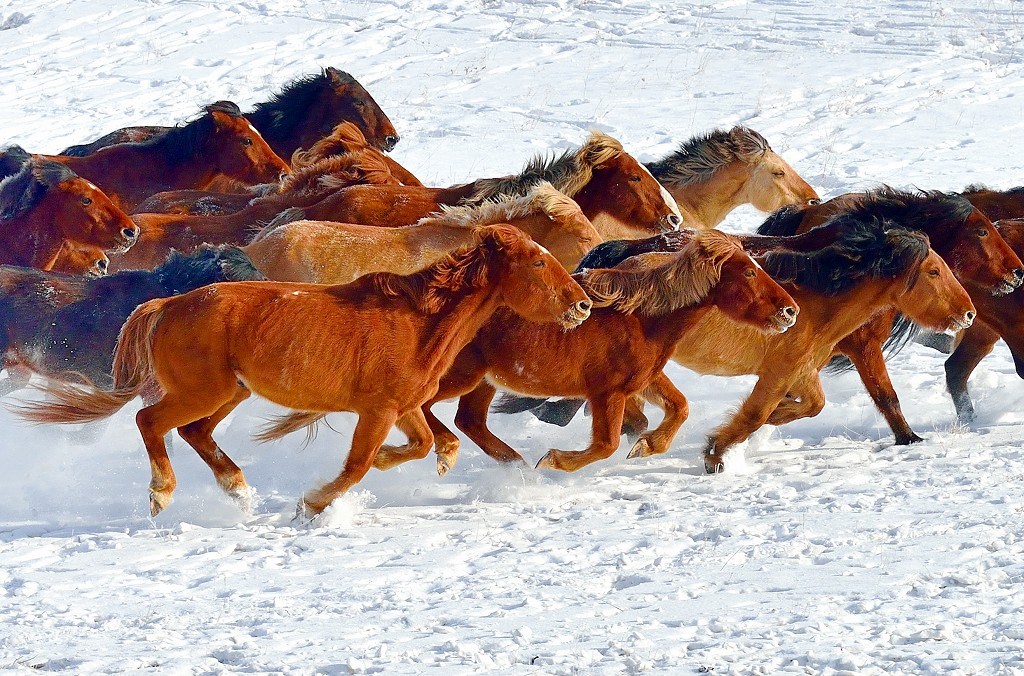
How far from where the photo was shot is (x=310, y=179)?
9852 mm

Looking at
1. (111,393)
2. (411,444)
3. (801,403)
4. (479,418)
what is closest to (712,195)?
(801,403)

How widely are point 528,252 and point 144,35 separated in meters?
14.9

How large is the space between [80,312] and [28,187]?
6.25ft

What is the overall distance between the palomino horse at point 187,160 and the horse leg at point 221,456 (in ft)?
15.4

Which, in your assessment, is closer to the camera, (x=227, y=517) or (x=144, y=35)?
(x=227, y=517)

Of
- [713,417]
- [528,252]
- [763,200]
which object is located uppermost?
[528,252]

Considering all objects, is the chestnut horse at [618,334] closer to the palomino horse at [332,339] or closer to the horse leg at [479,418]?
the horse leg at [479,418]

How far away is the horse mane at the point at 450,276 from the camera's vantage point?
673 centimetres

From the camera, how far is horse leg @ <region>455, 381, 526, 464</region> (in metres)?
7.58

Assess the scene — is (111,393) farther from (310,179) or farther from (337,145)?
(337,145)

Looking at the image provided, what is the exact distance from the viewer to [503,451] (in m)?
7.50

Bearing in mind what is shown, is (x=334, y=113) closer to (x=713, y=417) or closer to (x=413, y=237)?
(x=413, y=237)

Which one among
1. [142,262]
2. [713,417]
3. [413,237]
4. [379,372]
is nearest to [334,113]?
[142,262]

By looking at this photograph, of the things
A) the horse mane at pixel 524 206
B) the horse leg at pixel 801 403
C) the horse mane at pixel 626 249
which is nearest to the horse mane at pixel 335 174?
the horse mane at pixel 524 206
